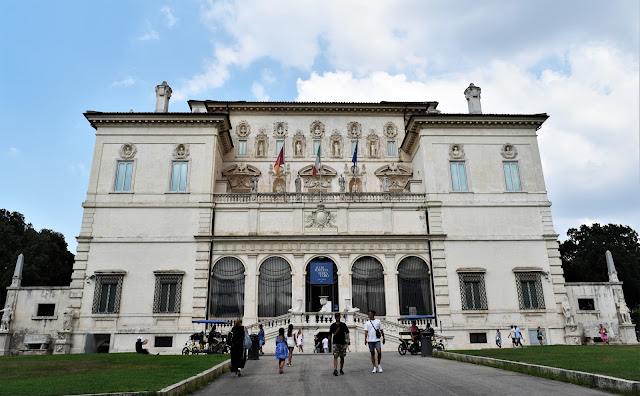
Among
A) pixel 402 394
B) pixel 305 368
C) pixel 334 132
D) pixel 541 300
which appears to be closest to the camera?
pixel 402 394

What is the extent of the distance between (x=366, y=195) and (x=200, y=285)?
44.6 feet

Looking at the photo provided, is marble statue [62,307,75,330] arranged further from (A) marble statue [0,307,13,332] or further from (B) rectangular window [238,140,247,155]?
(B) rectangular window [238,140,247,155]

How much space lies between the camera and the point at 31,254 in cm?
5128

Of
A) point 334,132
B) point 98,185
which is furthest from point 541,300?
point 98,185

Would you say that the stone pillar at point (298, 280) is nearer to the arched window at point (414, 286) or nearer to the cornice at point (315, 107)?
the arched window at point (414, 286)

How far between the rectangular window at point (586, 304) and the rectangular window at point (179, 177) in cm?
2960

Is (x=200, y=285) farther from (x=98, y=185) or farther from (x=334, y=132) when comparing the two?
(x=334, y=132)

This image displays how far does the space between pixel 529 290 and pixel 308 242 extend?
15.8 metres

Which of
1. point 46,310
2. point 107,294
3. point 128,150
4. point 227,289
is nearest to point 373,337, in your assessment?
point 227,289

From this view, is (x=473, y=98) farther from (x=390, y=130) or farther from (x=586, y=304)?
(x=586, y=304)

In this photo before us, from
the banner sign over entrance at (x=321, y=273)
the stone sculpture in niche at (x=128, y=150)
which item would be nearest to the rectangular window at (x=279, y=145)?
the stone sculpture in niche at (x=128, y=150)

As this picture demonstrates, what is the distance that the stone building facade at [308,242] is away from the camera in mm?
31391

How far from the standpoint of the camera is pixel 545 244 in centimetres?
3344

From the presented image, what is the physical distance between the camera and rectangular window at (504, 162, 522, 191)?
35.3m
